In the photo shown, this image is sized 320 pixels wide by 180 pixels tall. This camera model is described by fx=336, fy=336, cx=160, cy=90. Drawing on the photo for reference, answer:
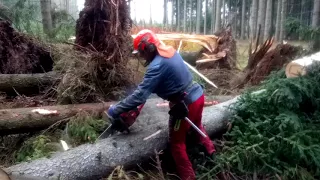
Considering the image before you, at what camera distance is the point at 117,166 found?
12.3 ft

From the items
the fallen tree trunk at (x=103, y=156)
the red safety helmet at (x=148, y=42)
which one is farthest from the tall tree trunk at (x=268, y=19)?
the red safety helmet at (x=148, y=42)

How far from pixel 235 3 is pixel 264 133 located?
30577mm

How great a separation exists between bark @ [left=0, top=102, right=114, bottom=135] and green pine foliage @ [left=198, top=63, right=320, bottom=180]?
7.18 ft

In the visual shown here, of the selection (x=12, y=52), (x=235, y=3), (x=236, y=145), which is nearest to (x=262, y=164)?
(x=236, y=145)

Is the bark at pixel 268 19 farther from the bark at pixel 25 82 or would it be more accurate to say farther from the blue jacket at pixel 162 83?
the blue jacket at pixel 162 83

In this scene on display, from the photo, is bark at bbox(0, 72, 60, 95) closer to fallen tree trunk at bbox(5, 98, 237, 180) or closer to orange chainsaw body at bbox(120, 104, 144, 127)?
fallen tree trunk at bbox(5, 98, 237, 180)

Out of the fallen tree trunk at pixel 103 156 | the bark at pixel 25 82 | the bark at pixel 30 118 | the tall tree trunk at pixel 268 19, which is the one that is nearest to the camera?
the fallen tree trunk at pixel 103 156

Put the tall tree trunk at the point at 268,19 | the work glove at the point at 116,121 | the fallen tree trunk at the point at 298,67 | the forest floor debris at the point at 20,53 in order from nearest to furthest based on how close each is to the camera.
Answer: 1. the work glove at the point at 116,121
2. the fallen tree trunk at the point at 298,67
3. the forest floor debris at the point at 20,53
4. the tall tree trunk at the point at 268,19

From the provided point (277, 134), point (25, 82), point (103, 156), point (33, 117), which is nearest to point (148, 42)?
point (103, 156)

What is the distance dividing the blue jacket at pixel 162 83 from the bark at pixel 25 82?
3.28 metres

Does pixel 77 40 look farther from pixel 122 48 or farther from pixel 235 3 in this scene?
pixel 235 3

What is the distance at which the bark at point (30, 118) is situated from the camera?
4.88 m

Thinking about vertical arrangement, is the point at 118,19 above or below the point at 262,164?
above

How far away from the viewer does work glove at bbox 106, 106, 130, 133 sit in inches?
157
